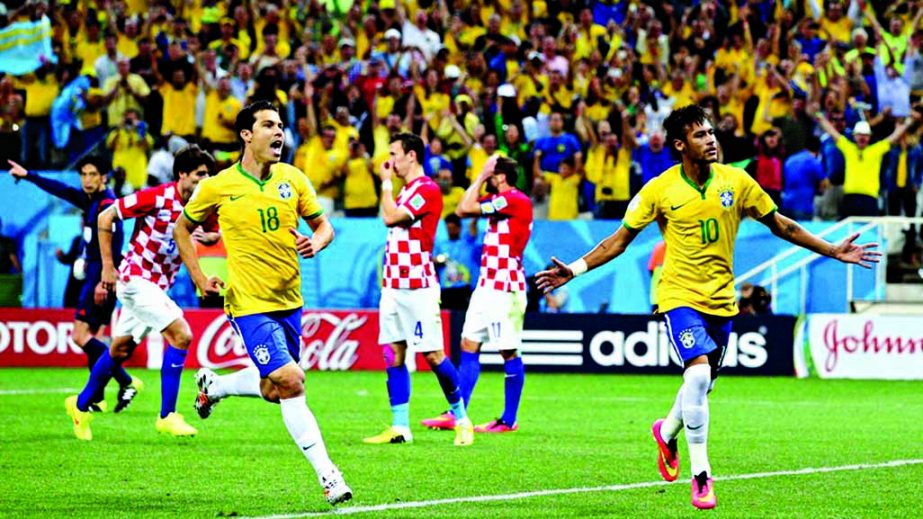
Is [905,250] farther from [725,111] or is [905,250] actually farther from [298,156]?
[298,156]

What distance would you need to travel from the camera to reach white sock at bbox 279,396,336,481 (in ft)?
29.4

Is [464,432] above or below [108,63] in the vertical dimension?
below

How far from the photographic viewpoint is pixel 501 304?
49.4ft

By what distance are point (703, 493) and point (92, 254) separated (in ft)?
30.0

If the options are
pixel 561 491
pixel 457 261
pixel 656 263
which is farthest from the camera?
pixel 457 261

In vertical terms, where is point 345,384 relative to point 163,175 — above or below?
below

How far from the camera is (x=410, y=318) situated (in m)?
13.8

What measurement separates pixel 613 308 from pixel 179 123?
7836 millimetres

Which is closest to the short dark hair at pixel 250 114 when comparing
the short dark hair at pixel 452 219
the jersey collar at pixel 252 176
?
the jersey collar at pixel 252 176

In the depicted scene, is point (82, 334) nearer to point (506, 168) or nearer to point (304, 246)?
point (506, 168)

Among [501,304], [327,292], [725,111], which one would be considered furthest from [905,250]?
[501,304]

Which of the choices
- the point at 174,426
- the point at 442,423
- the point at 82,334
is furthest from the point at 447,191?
the point at 174,426

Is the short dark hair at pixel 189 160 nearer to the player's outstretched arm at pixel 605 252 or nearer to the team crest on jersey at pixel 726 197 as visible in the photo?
the player's outstretched arm at pixel 605 252

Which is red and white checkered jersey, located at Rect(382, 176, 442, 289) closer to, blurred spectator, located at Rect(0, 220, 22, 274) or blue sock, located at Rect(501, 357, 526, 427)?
blue sock, located at Rect(501, 357, 526, 427)
